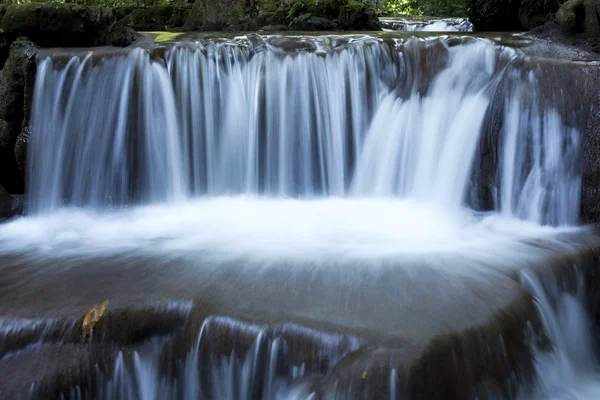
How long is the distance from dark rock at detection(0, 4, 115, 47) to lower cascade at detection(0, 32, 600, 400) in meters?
0.76

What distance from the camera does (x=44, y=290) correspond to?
3756 millimetres

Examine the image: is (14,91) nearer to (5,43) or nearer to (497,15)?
(5,43)

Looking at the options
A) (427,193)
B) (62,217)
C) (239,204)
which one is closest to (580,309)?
(427,193)

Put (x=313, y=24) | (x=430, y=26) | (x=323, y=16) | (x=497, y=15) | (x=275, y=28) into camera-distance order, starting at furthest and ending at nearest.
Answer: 1. (x=430, y=26)
2. (x=323, y=16)
3. (x=275, y=28)
4. (x=313, y=24)
5. (x=497, y=15)

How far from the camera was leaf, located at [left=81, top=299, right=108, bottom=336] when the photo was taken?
329 cm

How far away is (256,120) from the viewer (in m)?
6.30

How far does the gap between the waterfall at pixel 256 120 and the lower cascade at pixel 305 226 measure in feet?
0.07

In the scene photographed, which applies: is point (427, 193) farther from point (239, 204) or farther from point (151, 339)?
point (151, 339)

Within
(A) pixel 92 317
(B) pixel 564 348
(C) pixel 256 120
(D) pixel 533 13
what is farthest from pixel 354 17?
(A) pixel 92 317

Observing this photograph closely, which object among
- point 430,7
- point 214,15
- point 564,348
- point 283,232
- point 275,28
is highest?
point 430,7

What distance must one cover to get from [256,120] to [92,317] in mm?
3400

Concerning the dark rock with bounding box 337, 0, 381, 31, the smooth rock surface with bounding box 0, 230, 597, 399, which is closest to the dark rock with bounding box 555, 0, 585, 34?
the dark rock with bounding box 337, 0, 381, 31

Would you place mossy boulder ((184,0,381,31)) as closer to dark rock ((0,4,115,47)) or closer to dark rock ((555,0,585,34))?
dark rock ((0,4,115,47))

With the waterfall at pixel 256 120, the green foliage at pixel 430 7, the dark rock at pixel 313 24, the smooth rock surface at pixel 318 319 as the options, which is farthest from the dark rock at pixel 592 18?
the green foliage at pixel 430 7
